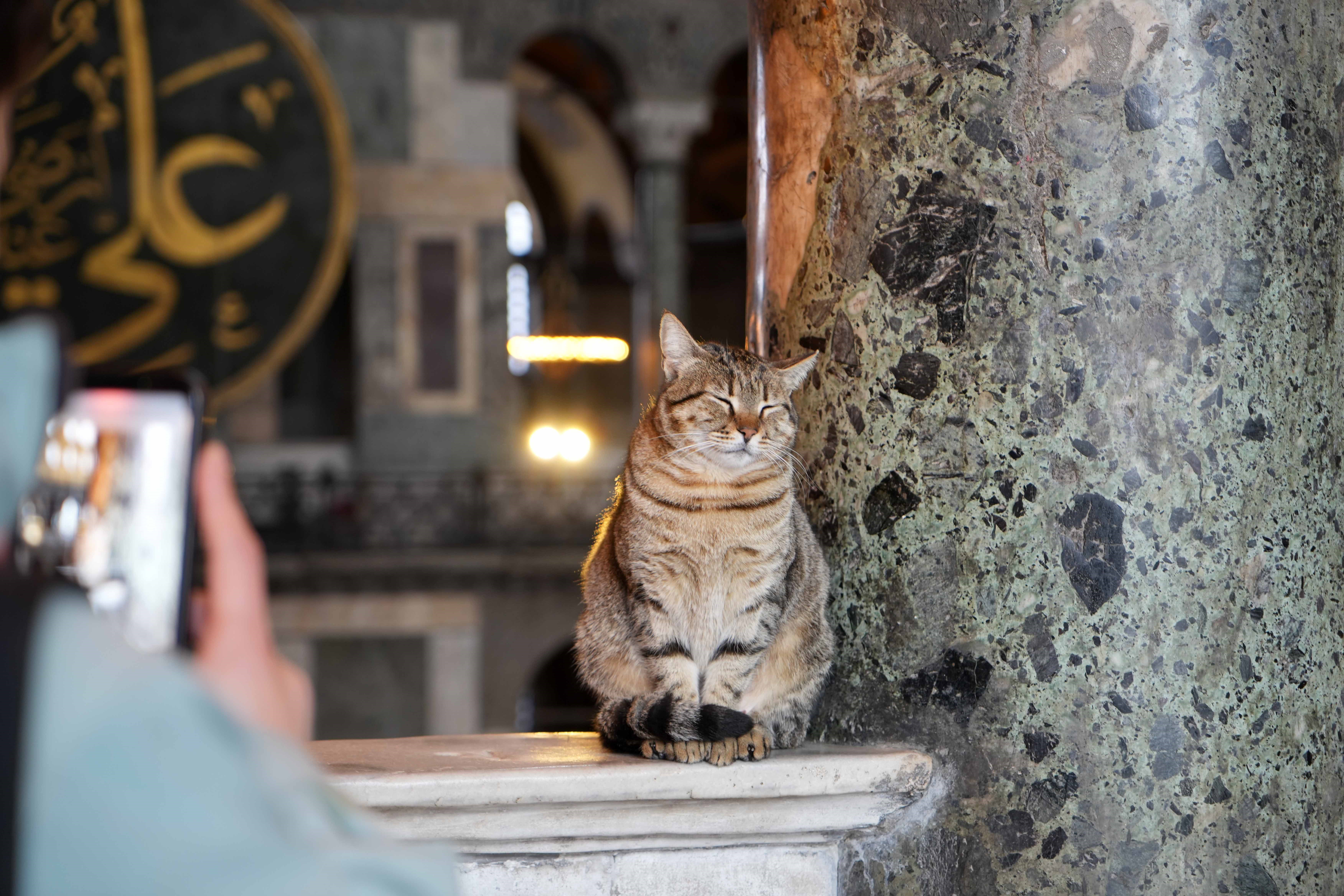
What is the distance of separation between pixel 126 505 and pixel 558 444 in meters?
9.73

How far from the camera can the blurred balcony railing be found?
372 inches

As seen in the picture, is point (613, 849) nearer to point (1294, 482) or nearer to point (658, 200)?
point (1294, 482)

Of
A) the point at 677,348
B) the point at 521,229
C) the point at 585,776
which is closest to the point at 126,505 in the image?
the point at 585,776

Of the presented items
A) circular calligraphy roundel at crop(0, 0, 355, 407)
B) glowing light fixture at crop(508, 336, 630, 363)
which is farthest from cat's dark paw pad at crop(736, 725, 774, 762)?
glowing light fixture at crop(508, 336, 630, 363)

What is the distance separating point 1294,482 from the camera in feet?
4.38

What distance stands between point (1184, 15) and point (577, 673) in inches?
46.4

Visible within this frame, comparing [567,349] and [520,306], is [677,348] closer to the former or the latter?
[567,349]

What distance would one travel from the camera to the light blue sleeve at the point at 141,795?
386 millimetres

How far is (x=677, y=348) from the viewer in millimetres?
1882

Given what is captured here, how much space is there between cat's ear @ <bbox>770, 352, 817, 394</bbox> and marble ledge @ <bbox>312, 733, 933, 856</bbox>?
0.47m

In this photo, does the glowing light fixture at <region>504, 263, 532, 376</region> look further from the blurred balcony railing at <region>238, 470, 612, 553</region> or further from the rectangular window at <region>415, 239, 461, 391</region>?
the blurred balcony railing at <region>238, 470, 612, 553</region>

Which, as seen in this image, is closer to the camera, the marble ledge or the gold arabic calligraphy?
the marble ledge

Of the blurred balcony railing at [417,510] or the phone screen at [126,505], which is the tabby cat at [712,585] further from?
the blurred balcony railing at [417,510]

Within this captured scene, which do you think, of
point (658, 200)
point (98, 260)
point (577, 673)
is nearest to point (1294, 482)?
point (577, 673)
